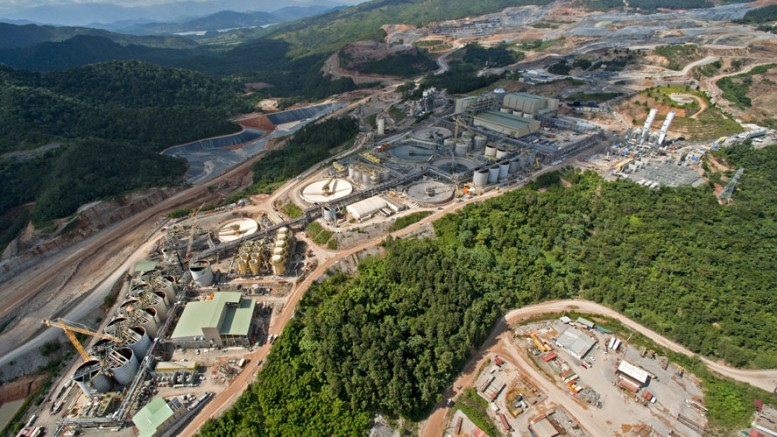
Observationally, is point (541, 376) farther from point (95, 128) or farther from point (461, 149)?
point (95, 128)

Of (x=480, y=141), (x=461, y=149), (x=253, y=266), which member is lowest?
(x=253, y=266)

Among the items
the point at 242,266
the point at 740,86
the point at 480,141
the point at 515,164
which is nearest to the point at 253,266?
the point at 242,266

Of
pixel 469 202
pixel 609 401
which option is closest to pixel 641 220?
pixel 469 202

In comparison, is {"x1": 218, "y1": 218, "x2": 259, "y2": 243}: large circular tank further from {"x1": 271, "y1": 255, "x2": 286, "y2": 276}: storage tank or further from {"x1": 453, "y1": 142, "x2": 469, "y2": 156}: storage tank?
{"x1": 453, "y1": 142, "x2": 469, "y2": 156}: storage tank

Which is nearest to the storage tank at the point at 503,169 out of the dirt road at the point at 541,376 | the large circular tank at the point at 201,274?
the dirt road at the point at 541,376

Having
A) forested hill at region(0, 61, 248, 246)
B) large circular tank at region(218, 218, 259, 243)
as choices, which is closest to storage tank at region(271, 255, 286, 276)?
large circular tank at region(218, 218, 259, 243)

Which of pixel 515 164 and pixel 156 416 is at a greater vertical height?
pixel 515 164
